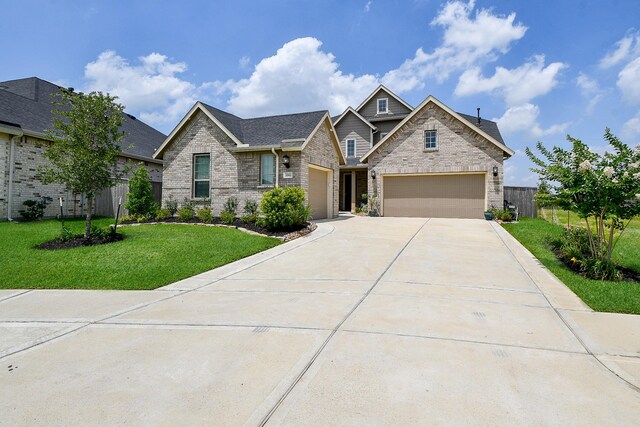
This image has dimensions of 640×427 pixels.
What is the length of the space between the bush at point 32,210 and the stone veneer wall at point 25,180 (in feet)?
0.77

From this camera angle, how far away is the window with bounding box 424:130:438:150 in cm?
1844

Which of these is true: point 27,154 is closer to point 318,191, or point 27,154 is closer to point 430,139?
point 318,191

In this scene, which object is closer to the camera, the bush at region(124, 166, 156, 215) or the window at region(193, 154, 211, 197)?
the bush at region(124, 166, 156, 215)

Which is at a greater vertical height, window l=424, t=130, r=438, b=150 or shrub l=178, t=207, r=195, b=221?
window l=424, t=130, r=438, b=150

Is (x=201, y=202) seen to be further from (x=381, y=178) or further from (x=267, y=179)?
(x=381, y=178)

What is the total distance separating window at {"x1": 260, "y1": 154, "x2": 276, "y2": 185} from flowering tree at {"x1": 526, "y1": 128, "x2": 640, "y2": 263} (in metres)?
10.4

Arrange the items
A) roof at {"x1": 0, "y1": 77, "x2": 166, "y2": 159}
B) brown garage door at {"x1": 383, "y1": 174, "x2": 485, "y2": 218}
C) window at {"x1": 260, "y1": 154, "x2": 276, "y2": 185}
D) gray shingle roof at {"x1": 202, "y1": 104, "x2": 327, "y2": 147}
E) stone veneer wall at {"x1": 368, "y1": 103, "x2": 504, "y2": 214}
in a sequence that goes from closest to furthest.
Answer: roof at {"x1": 0, "y1": 77, "x2": 166, "y2": 159} < window at {"x1": 260, "y1": 154, "x2": 276, "y2": 185} < gray shingle roof at {"x1": 202, "y1": 104, "x2": 327, "y2": 147} < stone veneer wall at {"x1": 368, "y1": 103, "x2": 504, "y2": 214} < brown garage door at {"x1": 383, "y1": 174, "x2": 485, "y2": 218}

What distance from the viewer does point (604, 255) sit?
7.08 metres

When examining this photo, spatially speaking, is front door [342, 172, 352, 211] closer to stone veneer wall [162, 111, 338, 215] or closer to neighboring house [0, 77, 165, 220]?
stone veneer wall [162, 111, 338, 215]

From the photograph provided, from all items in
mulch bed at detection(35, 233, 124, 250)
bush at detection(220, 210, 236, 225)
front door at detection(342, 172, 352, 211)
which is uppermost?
front door at detection(342, 172, 352, 211)

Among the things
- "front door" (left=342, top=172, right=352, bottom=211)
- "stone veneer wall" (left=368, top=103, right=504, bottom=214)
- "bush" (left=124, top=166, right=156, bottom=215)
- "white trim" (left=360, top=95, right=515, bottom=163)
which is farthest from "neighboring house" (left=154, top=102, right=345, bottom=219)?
"front door" (left=342, top=172, right=352, bottom=211)

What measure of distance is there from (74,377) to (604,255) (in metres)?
8.92

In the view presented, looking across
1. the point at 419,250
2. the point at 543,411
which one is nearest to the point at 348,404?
the point at 543,411

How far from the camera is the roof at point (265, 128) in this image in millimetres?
15039
